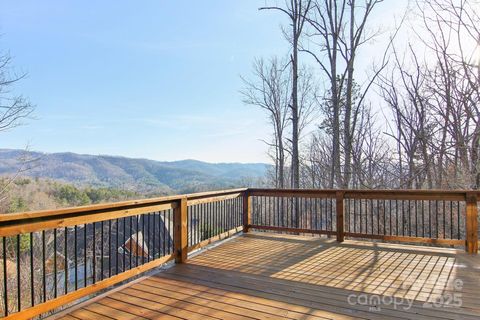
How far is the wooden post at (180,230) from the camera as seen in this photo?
4105 mm

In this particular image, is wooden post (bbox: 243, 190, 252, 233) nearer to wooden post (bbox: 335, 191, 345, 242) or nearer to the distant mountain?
wooden post (bbox: 335, 191, 345, 242)

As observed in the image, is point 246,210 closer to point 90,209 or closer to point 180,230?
point 180,230

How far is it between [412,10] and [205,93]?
12.4m

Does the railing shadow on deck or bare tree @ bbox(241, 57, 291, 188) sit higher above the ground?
bare tree @ bbox(241, 57, 291, 188)

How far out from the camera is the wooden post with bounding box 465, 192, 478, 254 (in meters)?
4.35

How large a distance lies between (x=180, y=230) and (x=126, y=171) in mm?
35843

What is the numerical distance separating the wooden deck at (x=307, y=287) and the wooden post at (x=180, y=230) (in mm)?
199

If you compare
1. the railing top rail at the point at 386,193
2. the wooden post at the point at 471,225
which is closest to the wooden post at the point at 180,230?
the railing top rail at the point at 386,193

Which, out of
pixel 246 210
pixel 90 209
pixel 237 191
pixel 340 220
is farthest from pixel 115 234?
pixel 340 220

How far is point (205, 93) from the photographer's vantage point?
61.1 feet

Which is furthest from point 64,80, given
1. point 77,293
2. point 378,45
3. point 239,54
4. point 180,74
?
point 77,293

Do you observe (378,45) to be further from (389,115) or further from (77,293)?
(77,293)

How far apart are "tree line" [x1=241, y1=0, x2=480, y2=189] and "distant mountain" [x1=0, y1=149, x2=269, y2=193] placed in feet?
20.0

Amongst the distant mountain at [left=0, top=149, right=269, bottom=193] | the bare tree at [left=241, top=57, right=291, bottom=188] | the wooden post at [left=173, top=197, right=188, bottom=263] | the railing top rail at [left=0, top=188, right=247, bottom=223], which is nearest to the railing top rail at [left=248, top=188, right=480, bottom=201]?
the railing top rail at [left=0, top=188, right=247, bottom=223]
